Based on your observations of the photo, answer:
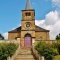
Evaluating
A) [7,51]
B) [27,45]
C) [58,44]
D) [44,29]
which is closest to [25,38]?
[27,45]

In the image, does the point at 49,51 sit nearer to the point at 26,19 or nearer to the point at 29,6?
the point at 26,19

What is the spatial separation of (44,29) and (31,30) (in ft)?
14.3

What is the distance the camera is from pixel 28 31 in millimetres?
50781

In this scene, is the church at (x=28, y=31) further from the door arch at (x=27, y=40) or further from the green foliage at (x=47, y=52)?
the green foliage at (x=47, y=52)

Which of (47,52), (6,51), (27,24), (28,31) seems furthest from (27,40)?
(47,52)

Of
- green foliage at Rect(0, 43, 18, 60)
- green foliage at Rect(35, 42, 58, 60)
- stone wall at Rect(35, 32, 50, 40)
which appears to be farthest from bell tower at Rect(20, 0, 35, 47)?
green foliage at Rect(0, 43, 18, 60)

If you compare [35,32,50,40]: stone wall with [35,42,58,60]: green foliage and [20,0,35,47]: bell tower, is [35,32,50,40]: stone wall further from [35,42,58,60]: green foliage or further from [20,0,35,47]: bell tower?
[35,42,58,60]: green foliage

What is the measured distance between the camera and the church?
5066 centimetres

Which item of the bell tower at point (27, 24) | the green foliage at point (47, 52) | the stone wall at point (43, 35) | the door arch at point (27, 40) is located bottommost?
the green foliage at point (47, 52)

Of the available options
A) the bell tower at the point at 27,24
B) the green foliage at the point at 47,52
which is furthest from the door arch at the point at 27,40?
the green foliage at the point at 47,52

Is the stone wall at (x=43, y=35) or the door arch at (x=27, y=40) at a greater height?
the stone wall at (x=43, y=35)

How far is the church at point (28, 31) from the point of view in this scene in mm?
50656

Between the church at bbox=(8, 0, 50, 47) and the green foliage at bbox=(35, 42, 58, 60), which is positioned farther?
the church at bbox=(8, 0, 50, 47)

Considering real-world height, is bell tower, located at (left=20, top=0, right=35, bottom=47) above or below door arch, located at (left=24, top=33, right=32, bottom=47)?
above
